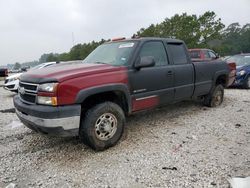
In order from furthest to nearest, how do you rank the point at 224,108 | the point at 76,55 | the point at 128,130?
the point at 76,55, the point at 224,108, the point at 128,130

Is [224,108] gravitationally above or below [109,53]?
below

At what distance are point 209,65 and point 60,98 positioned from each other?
4.20 m

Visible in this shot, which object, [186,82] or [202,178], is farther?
[186,82]

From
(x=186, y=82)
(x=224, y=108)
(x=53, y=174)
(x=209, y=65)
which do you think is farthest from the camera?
(x=224, y=108)

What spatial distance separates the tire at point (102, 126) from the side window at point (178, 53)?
1947mm

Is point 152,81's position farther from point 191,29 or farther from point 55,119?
point 191,29

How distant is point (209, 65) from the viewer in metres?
A: 6.21

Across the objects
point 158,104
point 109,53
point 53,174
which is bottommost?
point 53,174

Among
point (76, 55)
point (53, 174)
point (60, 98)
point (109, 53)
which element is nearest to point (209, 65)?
point (109, 53)

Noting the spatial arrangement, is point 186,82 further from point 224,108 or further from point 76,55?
point 76,55

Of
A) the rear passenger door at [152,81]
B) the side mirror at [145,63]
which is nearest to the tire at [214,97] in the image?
the rear passenger door at [152,81]

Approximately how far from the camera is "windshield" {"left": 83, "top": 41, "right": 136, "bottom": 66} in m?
4.50

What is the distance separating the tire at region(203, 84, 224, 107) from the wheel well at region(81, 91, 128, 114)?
10.3ft

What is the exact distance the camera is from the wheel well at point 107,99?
397cm
